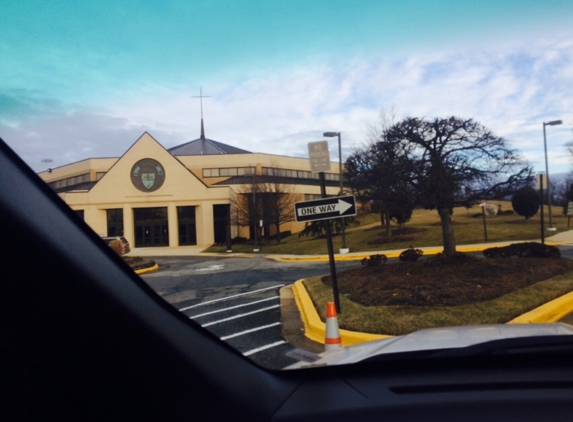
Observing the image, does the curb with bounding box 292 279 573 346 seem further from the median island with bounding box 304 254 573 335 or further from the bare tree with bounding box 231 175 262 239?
the bare tree with bounding box 231 175 262 239

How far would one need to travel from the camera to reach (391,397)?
6.27 feet

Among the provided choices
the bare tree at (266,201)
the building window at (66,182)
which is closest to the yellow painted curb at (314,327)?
the bare tree at (266,201)

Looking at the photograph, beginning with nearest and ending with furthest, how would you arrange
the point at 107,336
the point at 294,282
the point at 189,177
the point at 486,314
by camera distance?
the point at 107,336 → the point at 189,177 → the point at 486,314 → the point at 294,282

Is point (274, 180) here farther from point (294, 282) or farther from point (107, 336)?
point (107, 336)

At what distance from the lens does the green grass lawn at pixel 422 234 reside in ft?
35.7

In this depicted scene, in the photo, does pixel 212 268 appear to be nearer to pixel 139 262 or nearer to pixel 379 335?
pixel 379 335

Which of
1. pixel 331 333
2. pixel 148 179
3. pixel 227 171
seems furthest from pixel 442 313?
pixel 148 179

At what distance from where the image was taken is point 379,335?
5.97m

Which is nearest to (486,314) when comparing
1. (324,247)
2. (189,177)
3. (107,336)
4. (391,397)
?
(189,177)

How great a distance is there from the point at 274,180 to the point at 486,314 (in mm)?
3355

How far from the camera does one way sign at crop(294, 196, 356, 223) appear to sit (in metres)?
7.52

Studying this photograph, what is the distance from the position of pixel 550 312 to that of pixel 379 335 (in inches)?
79.2

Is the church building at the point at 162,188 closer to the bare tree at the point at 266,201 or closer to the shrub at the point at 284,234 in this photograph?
the bare tree at the point at 266,201

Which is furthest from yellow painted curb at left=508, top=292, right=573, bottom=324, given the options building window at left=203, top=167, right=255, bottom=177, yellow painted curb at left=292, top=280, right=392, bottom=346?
building window at left=203, top=167, right=255, bottom=177
